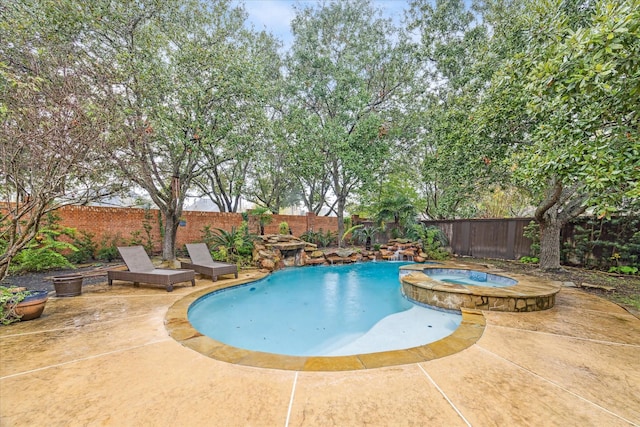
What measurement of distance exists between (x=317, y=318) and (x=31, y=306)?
14.2ft

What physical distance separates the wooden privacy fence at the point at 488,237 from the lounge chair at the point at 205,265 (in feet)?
34.0

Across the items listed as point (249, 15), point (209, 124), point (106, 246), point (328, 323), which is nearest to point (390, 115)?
point (249, 15)

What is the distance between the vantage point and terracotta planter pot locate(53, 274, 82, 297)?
4.81m

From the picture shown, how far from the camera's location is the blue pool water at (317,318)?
13.3 ft

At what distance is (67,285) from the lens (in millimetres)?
4840

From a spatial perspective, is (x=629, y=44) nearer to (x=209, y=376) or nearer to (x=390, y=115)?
(x=209, y=376)

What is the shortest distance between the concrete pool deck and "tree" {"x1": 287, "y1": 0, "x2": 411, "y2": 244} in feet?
31.6

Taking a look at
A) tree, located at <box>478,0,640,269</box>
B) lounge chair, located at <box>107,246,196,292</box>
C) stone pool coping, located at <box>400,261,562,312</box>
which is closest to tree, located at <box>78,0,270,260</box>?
lounge chair, located at <box>107,246,196,292</box>

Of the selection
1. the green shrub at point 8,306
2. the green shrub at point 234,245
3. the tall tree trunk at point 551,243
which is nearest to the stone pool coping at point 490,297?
the tall tree trunk at point 551,243

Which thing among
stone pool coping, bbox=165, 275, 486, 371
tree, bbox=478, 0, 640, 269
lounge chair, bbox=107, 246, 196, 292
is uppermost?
tree, bbox=478, 0, 640, 269

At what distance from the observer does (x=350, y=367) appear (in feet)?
8.48

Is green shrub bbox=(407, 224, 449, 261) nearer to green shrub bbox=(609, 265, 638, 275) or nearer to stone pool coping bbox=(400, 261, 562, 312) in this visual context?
green shrub bbox=(609, 265, 638, 275)

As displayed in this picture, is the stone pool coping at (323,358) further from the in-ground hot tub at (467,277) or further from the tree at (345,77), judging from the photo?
the tree at (345,77)

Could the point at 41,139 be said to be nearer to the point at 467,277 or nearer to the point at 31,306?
the point at 31,306
